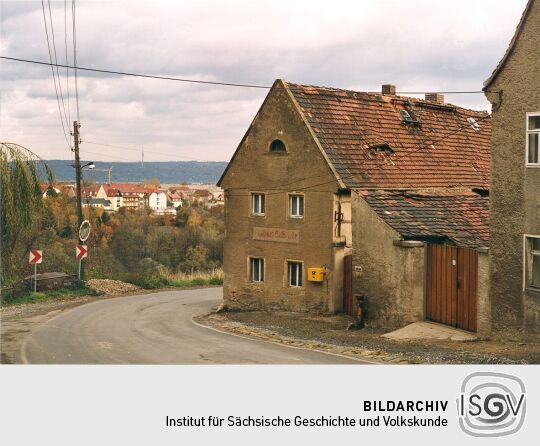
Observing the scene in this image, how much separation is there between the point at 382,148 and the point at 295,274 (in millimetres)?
5859

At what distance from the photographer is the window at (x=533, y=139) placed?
17.5m

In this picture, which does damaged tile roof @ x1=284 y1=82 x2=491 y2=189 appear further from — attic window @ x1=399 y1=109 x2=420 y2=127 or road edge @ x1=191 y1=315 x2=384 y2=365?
road edge @ x1=191 y1=315 x2=384 y2=365

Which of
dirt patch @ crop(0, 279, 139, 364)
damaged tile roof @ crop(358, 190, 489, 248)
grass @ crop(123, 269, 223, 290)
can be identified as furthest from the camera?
grass @ crop(123, 269, 223, 290)

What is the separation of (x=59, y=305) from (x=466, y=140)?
18970 mm

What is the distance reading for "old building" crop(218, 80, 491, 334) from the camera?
2217 cm

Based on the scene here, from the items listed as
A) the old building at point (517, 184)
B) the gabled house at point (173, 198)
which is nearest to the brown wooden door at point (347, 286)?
the old building at point (517, 184)

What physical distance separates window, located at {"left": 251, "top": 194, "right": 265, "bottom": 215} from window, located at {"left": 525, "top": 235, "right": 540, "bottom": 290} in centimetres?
1213

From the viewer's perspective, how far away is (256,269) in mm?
28172

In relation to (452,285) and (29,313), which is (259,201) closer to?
(29,313)

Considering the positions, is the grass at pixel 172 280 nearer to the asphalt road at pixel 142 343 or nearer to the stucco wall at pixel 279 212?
the asphalt road at pixel 142 343

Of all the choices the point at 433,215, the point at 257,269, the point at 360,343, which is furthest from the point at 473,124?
the point at 360,343

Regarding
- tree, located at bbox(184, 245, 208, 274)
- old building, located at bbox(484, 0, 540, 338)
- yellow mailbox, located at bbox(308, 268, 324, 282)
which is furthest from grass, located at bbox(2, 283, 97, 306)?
tree, located at bbox(184, 245, 208, 274)

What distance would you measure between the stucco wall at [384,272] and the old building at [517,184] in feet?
11.1

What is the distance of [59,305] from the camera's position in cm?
3089
